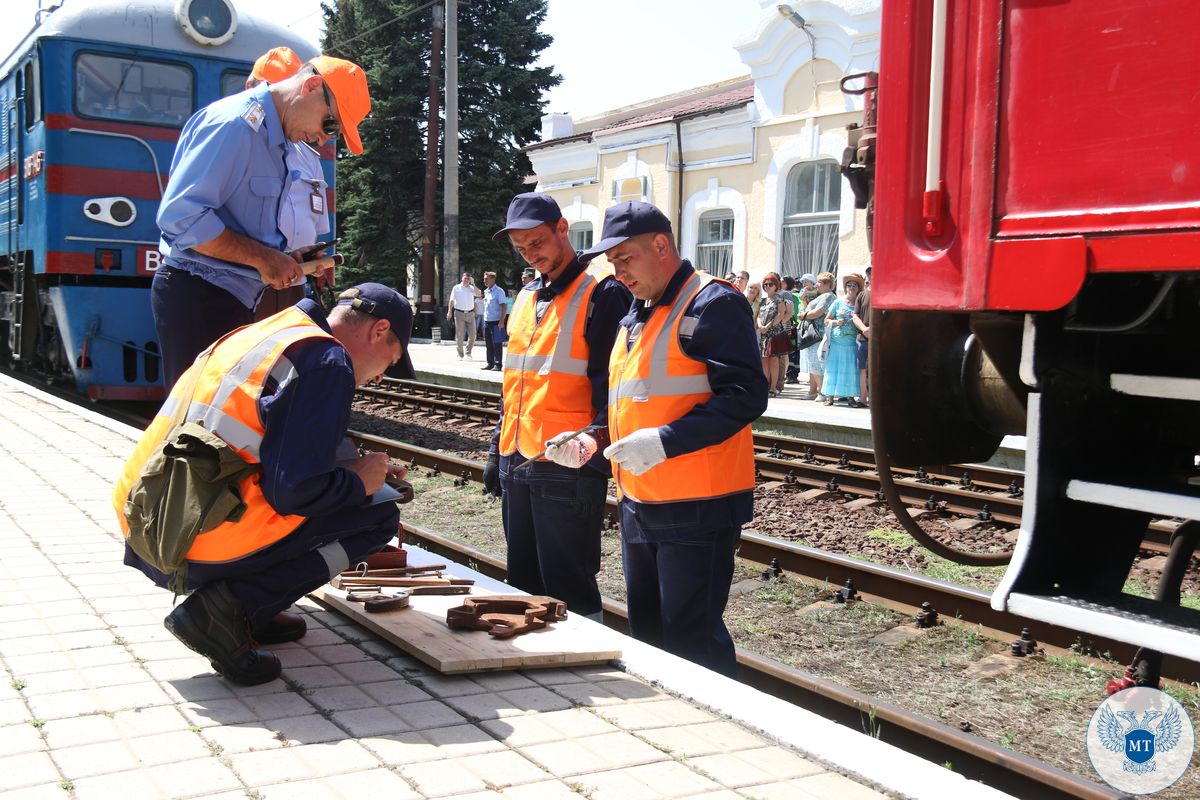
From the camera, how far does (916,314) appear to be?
3426mm

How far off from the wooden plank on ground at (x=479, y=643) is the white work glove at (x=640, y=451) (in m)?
0.68

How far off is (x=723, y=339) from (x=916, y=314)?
33.0 inches

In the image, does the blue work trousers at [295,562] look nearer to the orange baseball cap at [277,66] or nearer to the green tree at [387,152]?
the orange baseball cap at [277,66]

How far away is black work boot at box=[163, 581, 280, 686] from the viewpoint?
361 cm

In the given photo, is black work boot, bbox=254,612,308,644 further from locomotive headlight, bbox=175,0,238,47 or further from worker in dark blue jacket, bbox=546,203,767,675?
locomotive headlight, bbox=175,0,238,47

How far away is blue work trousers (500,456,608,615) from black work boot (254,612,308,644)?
111 centimetres

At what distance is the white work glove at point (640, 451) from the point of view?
4020 millimetres

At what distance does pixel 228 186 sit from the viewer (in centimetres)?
431

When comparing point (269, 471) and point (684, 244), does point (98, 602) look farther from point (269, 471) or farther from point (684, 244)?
point (684, 244)

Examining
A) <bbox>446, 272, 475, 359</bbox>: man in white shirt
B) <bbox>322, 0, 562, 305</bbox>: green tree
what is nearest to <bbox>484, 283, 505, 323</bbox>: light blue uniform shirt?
<bbox>446, 272, 475, 359</bbox>: man in white shirt

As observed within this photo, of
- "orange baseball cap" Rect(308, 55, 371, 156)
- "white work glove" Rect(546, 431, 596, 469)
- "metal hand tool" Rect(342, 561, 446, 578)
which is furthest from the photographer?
"metal hand tool" Rect(342, 561, 446, 578)

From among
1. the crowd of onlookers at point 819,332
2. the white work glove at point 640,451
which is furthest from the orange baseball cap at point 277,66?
the crowd of onlookers at point 819,332

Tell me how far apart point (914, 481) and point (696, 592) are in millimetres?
5125

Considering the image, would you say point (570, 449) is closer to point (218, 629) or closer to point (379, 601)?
point (379, 601)
